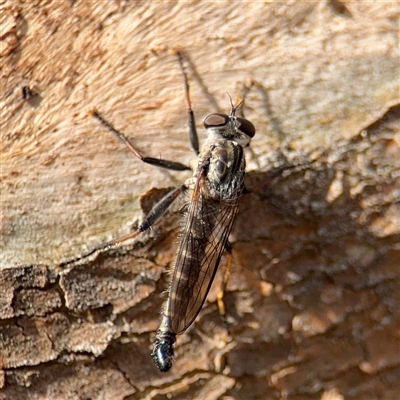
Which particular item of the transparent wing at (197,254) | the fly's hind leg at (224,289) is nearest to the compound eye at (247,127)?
the transparent wing at (197,254)

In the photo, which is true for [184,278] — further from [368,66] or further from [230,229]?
[368,66]

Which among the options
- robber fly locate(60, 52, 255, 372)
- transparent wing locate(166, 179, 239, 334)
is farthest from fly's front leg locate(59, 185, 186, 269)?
transparent wing locate(166, 179, 239, 334)

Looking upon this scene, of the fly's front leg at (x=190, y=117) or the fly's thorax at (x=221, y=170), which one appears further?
the fly's thorax at (x=221, y=170)

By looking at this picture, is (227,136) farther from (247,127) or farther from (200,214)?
(200,214)

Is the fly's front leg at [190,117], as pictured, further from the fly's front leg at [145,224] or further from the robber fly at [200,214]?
the fly's front leg at [145,224]

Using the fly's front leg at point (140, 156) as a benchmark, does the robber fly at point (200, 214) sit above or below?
below

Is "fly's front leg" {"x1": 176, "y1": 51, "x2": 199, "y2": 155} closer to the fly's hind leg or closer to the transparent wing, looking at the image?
the transparent wing
